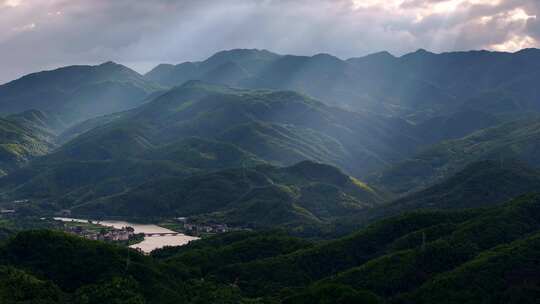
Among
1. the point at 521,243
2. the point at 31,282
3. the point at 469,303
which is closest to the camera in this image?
the point at 31,282

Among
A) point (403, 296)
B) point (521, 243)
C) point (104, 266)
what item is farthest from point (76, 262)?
point (521, 243)

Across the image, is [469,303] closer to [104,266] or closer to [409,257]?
[409,257]

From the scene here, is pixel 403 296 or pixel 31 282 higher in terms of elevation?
pixel 31 282

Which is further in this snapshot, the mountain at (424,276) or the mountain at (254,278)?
the mountain at (424,276)

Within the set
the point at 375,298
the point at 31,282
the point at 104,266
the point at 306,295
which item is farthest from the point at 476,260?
the point at 31,282

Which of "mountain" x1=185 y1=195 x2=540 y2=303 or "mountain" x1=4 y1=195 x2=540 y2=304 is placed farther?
"mountain" x1=185 y1=195 x2=540 y2=303

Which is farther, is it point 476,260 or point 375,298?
point 476,260

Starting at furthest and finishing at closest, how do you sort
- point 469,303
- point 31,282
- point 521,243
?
point 521,243 < point 469,303 < point 31,282

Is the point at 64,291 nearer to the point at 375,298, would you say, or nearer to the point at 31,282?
the point at 31,282

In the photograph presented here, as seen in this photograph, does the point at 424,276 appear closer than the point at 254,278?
Yes
